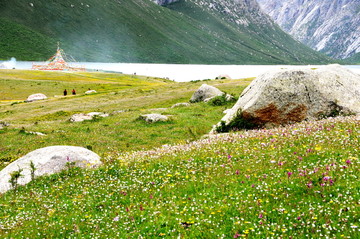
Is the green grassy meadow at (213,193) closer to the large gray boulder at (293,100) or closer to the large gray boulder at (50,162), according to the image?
the large gray boulder at (50,162)

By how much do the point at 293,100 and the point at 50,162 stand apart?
1730cm

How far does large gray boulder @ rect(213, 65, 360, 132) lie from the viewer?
23.2 m

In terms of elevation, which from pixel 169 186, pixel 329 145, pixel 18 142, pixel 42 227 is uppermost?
Result: pixel 329 145

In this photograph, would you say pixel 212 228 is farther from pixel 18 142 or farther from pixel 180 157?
pixel 18 142

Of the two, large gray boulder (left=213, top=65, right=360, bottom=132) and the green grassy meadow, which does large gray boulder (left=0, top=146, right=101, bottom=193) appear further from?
large gray boulder (left=213, top=65, right=360, bottom=132)

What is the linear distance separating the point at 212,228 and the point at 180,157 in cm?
690

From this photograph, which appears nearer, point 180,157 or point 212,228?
point 212,228

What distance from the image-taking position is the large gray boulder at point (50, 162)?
16.1 metres

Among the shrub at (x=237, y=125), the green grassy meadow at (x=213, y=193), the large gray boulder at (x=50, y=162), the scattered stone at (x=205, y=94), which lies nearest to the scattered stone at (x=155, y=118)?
the shrub at (x=237, y=125)

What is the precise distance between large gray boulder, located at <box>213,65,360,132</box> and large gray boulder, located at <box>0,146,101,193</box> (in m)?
11.4

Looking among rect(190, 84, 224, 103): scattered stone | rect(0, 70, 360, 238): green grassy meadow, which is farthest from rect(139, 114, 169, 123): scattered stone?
rect(190, 84, 224, 103): scattered stone

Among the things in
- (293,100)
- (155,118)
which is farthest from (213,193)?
(155,118)

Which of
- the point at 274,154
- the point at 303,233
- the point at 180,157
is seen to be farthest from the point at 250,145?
the point at 303,233

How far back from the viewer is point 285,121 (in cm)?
2325
